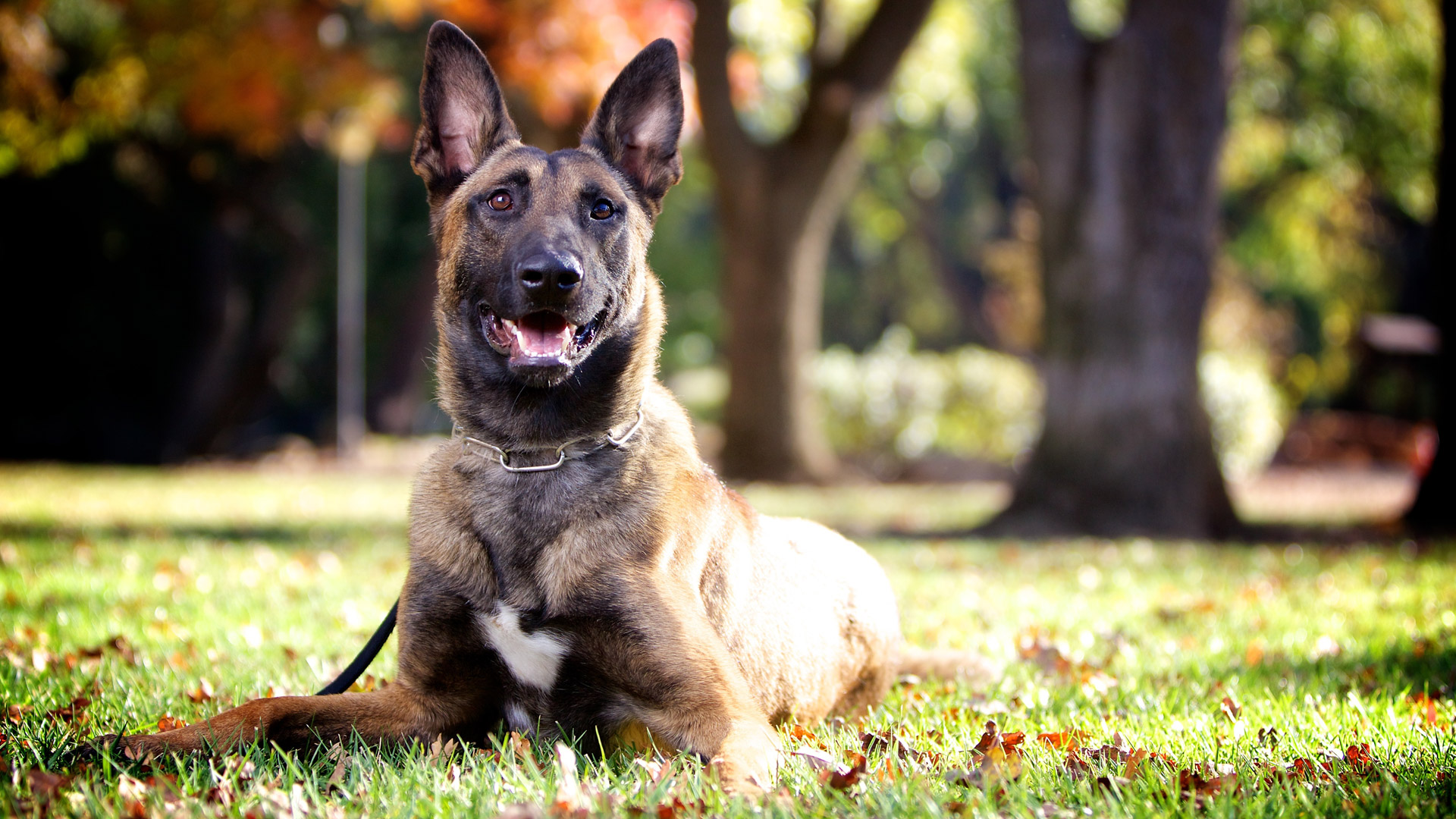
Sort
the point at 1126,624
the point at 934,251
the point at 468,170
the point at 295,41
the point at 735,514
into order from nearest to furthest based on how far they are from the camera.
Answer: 1. the point at 735,514
2. the point at 468,170
3. the point at 1126,624
4. the point at 295,41
5. the point at 934,251

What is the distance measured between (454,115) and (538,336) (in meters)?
0.91

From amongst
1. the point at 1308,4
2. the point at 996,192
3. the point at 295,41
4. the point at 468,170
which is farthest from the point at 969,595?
the point at 996,192

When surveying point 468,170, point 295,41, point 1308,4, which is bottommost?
point 468,170

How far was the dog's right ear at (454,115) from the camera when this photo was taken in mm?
3652

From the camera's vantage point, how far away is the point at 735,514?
11.5 ft

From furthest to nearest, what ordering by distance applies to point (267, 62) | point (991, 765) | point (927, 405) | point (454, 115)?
point (927, 405) < point (267, 62) < point (454, 115) < point (991, 765)

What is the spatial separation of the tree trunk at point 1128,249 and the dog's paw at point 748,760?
23.3ft

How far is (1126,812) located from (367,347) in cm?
2439

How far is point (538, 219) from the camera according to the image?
11.2 ft

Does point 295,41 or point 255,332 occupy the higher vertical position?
point 295,41

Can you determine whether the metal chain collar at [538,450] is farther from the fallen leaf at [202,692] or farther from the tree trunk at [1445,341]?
the tree trunk at [1445,341]

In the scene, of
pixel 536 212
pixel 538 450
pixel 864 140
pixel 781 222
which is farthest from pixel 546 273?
pixel 864 140

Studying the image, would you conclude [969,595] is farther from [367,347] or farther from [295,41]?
[367,347]

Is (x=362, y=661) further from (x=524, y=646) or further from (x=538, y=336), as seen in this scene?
(x=538, y=336)
